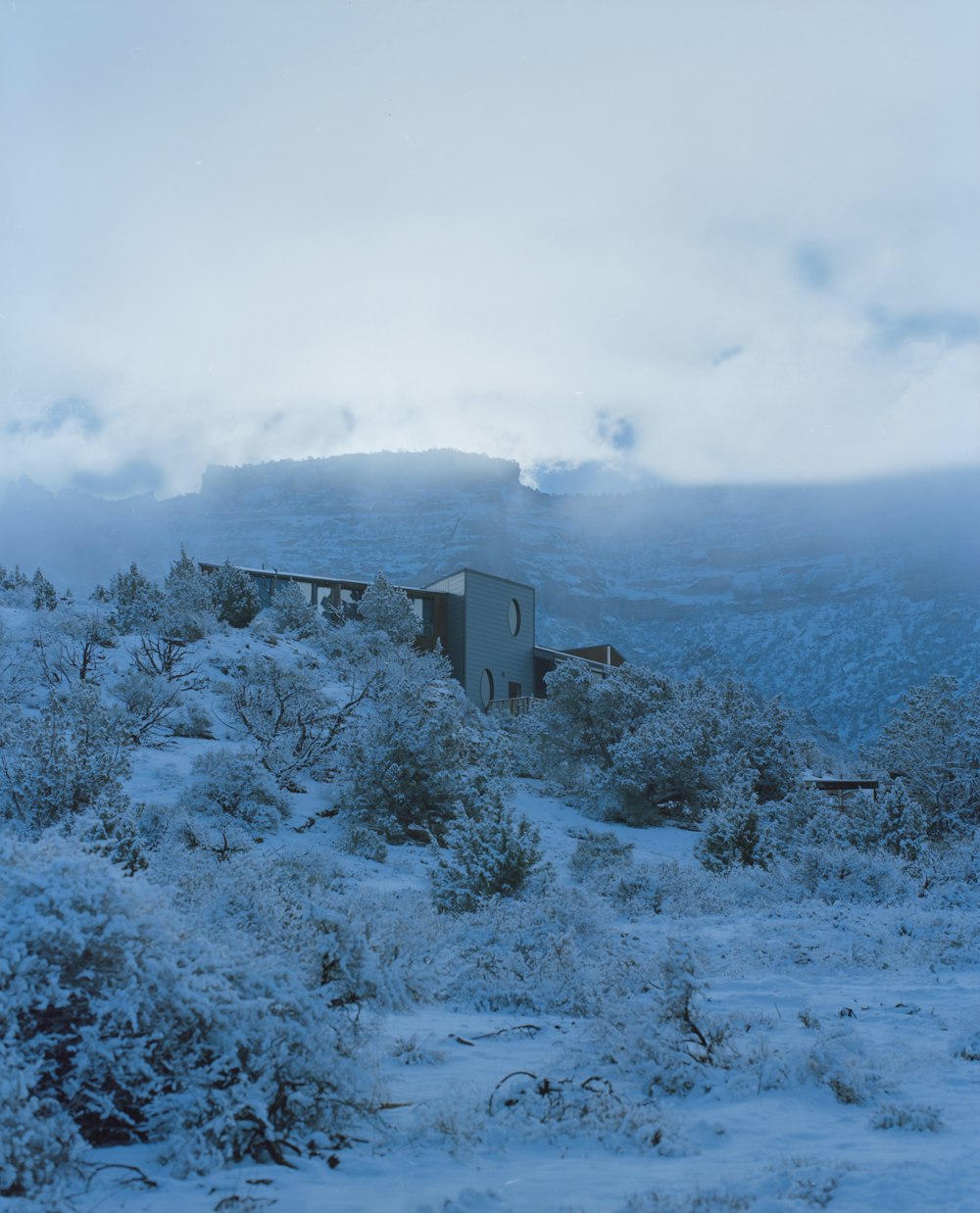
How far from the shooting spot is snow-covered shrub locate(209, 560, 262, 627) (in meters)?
36.9

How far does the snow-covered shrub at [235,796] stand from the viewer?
16.4 m

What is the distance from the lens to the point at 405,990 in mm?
6000

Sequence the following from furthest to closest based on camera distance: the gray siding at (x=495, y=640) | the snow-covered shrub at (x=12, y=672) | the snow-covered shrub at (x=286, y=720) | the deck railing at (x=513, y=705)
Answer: the gray siding at (x=495, y=640) < the deck railing at (x=513, y=705) < the snow-covered shrub at (x=12, y=672) < the snow-covered shrub at (x=286, y=720)

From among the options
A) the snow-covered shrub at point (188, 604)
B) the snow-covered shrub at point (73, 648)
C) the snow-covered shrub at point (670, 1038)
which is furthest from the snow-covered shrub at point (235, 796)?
the snow-covered shrub at point (188, 604)

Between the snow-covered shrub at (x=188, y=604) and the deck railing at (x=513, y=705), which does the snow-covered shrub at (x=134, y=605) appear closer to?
the snow-covered shrub at (x=188, y=604)

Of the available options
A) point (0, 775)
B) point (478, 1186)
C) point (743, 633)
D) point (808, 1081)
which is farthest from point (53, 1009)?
point (743, 633)

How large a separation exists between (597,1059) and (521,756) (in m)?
25.4

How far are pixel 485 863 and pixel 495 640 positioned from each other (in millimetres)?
33682

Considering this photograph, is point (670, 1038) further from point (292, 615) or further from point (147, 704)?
point (292, 615)

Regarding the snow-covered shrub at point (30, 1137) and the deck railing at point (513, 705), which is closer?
the snow-covered shrub at point (30, 1137)

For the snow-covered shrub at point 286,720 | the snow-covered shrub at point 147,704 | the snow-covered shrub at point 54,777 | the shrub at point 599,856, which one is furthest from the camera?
the snow-covered shrub at point 147,704

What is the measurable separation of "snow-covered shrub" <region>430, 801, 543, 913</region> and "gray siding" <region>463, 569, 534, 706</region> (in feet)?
100

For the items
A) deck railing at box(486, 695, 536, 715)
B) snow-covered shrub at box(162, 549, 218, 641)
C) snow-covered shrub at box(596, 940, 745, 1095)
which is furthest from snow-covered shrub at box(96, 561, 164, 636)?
snow-covered shrub at box(596, 940, 745, 1095)

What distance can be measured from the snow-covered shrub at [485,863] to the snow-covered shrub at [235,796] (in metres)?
5.12
